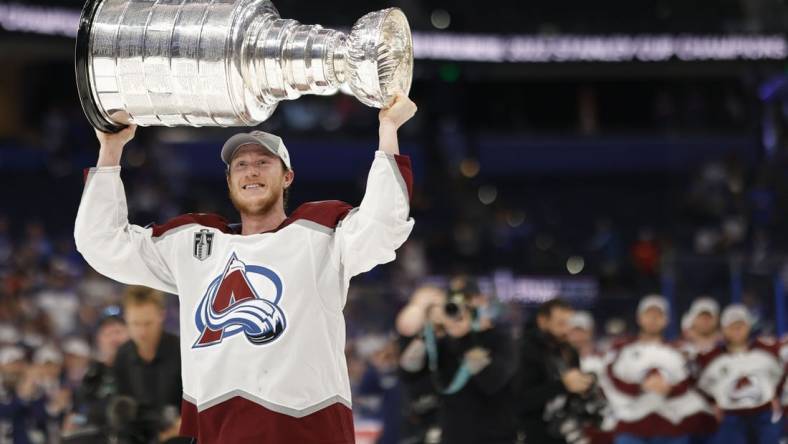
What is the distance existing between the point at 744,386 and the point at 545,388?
7.12ft

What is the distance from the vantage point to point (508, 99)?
21703 millimetres

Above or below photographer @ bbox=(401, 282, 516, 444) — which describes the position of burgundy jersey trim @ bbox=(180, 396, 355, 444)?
above

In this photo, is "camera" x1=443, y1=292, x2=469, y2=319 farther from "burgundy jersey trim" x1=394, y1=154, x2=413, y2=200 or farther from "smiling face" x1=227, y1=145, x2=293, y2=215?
"burgundy jersey trim" x1=394, y1=154, x2=413, y2=200

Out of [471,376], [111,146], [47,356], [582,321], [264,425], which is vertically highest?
[111,146]

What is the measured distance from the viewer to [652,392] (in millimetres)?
9125

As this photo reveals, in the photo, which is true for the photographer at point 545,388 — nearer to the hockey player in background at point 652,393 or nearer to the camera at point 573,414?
the camera at point 573,414

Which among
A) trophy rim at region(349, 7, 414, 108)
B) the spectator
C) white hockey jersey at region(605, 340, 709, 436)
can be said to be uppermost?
trophy rim at region(349, 7, 414, 108)

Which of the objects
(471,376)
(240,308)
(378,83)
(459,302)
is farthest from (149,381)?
(378,83)

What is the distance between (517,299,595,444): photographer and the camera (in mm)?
7453

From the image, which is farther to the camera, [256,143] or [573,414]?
[573,414]

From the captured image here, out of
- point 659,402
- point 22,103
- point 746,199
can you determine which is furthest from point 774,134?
point 22,103

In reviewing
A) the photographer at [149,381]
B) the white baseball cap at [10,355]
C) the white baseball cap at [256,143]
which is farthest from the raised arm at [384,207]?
the white baseball cap at [10,355]

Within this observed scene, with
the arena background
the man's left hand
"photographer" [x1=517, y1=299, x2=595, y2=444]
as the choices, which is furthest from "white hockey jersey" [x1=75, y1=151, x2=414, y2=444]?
the arena background

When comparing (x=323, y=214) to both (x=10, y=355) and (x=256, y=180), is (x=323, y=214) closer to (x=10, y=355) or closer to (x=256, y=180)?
(x=256, y=180)
